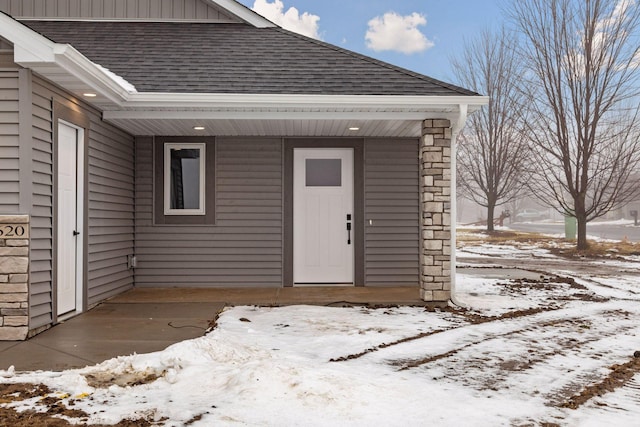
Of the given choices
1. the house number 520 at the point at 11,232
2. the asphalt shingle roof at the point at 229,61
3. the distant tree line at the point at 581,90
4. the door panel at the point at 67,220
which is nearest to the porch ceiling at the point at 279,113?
the asphalt shingle roof at the point at 229,61

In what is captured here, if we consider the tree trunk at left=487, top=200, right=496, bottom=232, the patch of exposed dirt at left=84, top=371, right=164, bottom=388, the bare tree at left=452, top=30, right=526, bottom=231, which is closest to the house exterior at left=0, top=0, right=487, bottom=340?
the patch of exposed dirt at left=84, top=371, right=164, bottom=388

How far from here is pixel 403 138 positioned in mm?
7875

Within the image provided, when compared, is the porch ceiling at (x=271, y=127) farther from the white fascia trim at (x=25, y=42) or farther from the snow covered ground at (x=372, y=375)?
the snow covered ground at (x=372, y=375)

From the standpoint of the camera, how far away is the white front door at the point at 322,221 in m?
7.87

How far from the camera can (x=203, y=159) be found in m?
7.75

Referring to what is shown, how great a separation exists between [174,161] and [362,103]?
334cm

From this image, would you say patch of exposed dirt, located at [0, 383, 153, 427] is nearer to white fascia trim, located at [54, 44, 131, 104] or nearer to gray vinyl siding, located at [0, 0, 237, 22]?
white fascia trim, located at [54, 44, 131, 104]

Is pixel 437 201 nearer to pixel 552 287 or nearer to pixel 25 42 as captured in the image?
pixel 552 287

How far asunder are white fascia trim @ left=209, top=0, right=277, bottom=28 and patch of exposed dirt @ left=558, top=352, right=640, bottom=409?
6.84 metres

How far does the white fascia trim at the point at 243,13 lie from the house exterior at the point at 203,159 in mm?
19

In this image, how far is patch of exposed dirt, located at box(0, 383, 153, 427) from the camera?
283 centimetres

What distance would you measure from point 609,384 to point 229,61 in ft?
18.9

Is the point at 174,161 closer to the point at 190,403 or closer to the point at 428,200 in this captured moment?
the point at 428,200

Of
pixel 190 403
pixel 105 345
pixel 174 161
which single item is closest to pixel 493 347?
pixel 190 403
